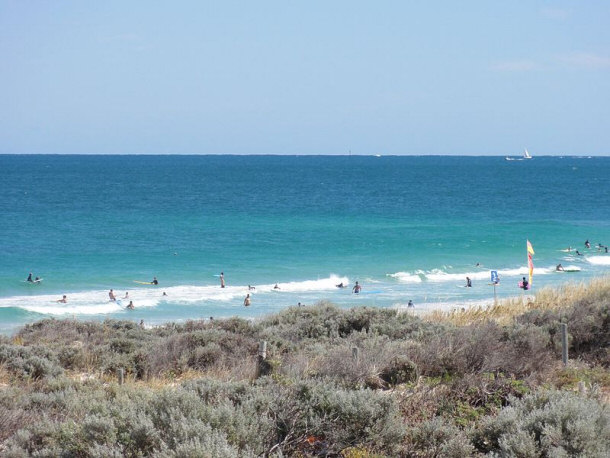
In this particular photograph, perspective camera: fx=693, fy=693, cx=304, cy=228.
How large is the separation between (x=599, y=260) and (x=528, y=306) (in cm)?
2369

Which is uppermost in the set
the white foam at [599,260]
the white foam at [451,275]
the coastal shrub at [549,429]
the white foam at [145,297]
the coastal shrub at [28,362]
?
the coastal shrub at [549,429]

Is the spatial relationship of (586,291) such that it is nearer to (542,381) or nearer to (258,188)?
(542,381)

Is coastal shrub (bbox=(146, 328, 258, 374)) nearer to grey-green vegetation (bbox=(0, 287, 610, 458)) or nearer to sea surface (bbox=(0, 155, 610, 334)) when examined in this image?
grey-green vegetation (bbox=(0, 287, 610, 458))

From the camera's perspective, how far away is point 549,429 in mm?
5391

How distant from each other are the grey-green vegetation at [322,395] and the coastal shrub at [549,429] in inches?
0.5

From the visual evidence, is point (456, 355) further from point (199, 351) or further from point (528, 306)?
point (528, 306)

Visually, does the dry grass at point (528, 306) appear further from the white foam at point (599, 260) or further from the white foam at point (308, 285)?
the white foam at point (599, 260)

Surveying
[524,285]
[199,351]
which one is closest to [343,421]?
[199,351]

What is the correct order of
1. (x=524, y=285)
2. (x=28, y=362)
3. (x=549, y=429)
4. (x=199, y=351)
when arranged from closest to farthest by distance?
(x=549, y=429)
(x=28, y=362)
(x=199, y=351)
(x=524, y=285)

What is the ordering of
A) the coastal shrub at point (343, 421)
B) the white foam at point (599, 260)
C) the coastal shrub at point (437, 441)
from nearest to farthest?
1. the coastal shrub at point (437, 441)
2. the coastal shrub at point (343, 421)
3. the white foam at point (599, 260)

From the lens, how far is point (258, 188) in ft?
310

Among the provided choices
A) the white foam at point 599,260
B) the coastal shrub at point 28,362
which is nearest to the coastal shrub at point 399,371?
the coastal shrub at point 28,362

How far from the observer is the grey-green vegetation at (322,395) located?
5316mm

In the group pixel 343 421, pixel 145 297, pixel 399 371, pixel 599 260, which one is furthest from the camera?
pixel 599 260
